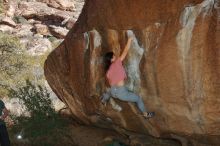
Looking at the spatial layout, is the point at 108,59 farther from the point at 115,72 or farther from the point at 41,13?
the point at 41,13

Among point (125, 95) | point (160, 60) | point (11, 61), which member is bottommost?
point (11, 61)

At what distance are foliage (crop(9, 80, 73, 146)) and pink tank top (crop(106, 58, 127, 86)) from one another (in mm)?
3458

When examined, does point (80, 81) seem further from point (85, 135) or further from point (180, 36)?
point (180, 36)

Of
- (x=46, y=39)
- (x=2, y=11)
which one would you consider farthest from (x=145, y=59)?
(x=2, y=11)

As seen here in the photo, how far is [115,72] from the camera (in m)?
8.48

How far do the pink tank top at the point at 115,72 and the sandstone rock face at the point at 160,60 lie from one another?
0.33 meters

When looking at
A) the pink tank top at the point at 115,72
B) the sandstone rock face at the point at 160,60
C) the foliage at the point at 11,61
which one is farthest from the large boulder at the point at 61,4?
the pink tank top at the point at 115,72

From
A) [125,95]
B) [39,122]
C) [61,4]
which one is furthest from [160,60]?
[61,4]

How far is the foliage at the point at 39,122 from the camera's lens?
1148cm

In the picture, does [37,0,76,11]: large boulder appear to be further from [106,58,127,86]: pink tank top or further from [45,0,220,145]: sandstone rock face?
[106,58,127,86]: pink tank top

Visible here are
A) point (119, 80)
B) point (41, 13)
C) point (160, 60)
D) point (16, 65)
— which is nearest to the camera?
point (160, 60)

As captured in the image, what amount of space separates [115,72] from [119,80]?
183 mm

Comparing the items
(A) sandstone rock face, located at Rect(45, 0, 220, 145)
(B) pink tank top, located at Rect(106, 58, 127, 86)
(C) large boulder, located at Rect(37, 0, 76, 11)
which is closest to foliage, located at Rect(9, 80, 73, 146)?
(A) sandstone rock face, located at Rect(45, 0, 220, 145)

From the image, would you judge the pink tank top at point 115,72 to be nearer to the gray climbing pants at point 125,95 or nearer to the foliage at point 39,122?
the gray climbing pants at point 125,95
